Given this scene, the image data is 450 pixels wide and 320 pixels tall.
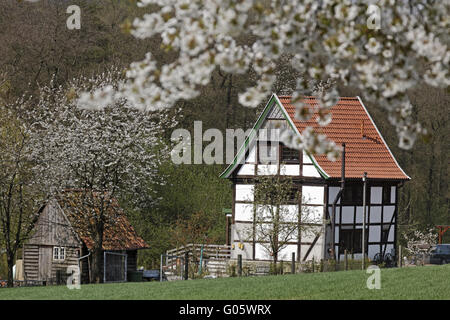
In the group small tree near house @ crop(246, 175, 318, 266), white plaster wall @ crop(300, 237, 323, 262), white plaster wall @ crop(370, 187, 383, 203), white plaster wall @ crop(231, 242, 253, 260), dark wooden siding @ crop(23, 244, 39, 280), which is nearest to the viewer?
small tree near house @ crop(246, 175, 318, 266)

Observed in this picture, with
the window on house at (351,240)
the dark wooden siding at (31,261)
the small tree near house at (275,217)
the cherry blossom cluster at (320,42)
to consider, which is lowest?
the dark wooden siding at (31,261)

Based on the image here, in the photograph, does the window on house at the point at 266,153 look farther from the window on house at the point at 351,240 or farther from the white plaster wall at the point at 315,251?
the window on house at the point at 351,240

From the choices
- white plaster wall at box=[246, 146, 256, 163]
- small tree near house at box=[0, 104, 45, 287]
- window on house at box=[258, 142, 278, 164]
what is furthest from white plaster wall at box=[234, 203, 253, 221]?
Answer: small tree near house at box=[0, 104, 45, 287]

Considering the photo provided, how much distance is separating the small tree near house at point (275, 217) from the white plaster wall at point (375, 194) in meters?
3.55

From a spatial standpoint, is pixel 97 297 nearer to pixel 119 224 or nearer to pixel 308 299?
pixel 308 299

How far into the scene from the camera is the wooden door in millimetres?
35344

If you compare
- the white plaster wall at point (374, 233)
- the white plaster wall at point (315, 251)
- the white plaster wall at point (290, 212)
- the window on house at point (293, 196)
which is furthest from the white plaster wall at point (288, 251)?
the white plaster wall at point (374, 233)

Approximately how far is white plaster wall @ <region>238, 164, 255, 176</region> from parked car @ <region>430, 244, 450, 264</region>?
9.97m

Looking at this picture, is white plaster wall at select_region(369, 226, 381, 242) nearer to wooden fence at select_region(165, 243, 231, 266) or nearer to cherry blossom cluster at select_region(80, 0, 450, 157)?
wooden fence at select_region(165, 243, 231, 266)

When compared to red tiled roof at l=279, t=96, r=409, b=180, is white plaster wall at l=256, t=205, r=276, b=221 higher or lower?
lower

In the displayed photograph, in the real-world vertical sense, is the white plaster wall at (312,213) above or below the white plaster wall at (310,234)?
above

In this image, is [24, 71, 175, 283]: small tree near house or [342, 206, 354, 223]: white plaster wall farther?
[342, 206, 354, 223]: white plaster wall

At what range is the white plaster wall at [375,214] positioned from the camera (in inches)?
1550

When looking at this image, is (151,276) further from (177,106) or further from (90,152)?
(177,106)
